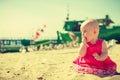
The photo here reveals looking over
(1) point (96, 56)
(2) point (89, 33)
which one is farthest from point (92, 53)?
(2) point (89, 33)

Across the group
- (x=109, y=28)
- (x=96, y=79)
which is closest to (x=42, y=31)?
(x=109, y=28)

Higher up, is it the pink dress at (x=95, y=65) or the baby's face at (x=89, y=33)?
the baby's face at (x=89, y=33)

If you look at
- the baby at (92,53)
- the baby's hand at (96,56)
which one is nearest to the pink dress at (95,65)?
the baby at (92,53)

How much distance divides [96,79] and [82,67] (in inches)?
26.4

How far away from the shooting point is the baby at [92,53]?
4.55 meters

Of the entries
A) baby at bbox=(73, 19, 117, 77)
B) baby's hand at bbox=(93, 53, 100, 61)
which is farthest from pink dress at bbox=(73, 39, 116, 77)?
baby's hand at bbox=(93, 53, 100, 61)

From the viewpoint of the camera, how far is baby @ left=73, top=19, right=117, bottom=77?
4547 millimetres

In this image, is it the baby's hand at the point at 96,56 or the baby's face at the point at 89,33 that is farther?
the baby's face at the point at 89,33

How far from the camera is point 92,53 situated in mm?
4641

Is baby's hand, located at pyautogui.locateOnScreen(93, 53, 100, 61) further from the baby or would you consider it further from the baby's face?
the baby's face

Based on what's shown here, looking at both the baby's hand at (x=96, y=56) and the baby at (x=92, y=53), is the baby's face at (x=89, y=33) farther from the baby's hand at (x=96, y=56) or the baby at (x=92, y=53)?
the baby's hand at (x=96, y=56)

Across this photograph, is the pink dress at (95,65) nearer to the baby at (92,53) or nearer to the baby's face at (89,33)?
the baby at (92,53)

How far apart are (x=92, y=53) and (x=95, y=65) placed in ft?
0.83

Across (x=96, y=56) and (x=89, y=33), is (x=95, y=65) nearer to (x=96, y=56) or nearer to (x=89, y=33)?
(x=96, y=56)
